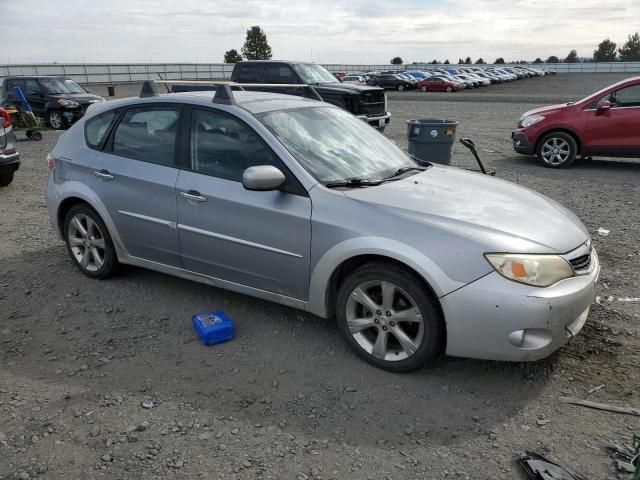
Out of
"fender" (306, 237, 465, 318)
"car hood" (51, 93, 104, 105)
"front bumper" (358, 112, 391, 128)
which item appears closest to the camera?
"fender" (306, 237, 465, 318)

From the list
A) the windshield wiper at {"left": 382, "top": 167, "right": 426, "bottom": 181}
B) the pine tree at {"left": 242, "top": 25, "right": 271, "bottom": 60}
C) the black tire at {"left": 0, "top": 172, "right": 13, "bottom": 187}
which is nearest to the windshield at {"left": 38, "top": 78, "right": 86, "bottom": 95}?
the black tire at {"left": 0, "top": 172, "right": 13, "bottom": 187}

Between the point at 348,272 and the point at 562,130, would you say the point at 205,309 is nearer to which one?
the point at 348,272

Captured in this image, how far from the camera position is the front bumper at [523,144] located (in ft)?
35.9

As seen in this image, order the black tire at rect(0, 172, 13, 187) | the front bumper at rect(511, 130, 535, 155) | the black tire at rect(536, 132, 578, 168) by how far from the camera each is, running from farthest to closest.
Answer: the front bumper at rect(511, 130, 535, 155), the black tire at rect(536, 132, 578, 168), the black tire at rect(0, 172, 13, 187)

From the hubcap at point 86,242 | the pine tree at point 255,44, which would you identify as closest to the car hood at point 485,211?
the hubcap at point 86,242

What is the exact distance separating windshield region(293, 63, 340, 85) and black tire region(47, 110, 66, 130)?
7.49m

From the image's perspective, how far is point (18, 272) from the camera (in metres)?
A: 5.33

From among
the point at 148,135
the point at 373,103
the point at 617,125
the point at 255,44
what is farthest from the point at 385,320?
the point at 255,44

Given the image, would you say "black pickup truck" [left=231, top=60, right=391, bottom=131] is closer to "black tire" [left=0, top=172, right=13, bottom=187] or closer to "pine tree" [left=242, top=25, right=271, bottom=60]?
"black tire" [left=0, top=172, right=13, bottom=187]

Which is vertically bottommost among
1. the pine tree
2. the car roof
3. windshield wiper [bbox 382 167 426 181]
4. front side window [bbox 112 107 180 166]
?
windshield wiper [bbox 382 167 426 181]

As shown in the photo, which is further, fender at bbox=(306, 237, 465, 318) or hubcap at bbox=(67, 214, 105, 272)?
hubcap at bbox=(67, 214, 105, 272)

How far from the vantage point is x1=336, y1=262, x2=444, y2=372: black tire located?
10.8 ft

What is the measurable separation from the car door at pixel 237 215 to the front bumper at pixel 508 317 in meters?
1.05

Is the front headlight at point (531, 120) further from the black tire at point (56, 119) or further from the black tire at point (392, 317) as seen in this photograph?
the black tire at point (56, 119)
